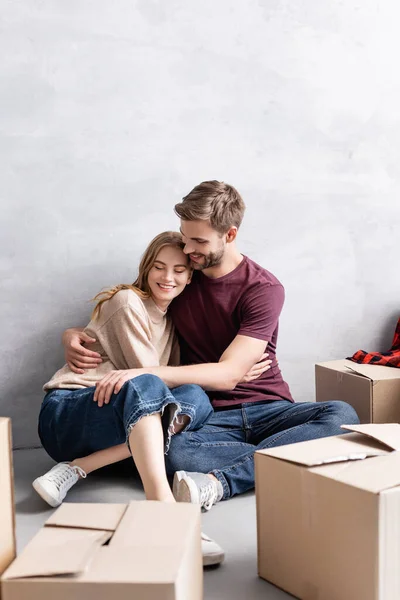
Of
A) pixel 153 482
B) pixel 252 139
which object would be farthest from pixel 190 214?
pixel 153 482

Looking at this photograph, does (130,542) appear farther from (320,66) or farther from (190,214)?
(320,66)

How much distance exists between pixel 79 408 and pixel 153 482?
0.38 m

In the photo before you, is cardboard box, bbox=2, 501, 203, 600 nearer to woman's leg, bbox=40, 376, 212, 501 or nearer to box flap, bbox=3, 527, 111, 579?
box flap, bbox=3, 527, 111, 579

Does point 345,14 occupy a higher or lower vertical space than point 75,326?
higher

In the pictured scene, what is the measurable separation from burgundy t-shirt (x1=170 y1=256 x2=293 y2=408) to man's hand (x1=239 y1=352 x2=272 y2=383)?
0.03 metres

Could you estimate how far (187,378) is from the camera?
82.7 inches

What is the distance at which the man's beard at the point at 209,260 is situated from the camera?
2.22 metres

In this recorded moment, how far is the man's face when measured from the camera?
219 cm

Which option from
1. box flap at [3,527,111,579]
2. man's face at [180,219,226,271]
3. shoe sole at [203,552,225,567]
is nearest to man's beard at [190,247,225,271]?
man's face at [180,219,226,271]

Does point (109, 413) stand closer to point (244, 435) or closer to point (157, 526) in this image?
point (244, 435)

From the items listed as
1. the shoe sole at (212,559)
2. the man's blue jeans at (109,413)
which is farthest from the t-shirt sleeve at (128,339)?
the shoe sole at (212,559)

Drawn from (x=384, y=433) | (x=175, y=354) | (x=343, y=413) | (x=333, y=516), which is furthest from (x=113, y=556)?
(x=175, y=354)

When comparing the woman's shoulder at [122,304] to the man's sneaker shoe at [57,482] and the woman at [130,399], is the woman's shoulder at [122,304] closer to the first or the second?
the woman at [130,399]

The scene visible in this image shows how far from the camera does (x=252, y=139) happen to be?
2699 millimetres
